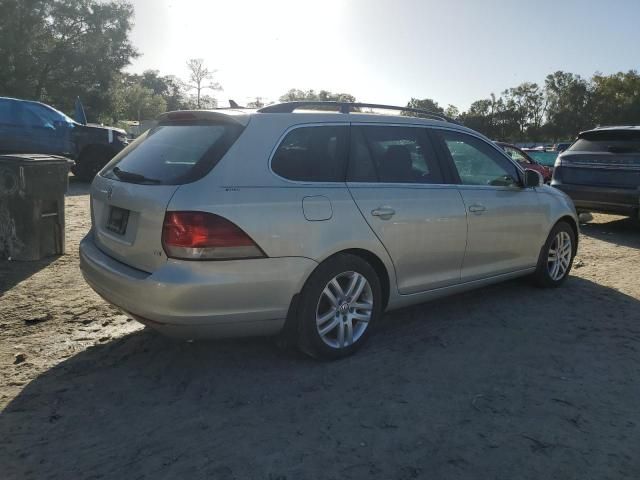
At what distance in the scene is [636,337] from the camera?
412cm

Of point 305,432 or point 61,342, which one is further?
point 61,342

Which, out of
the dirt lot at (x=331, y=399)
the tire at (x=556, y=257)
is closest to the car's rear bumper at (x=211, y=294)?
the dirt lot at (x=331, y=399)

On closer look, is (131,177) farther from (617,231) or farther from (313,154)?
(617,231)

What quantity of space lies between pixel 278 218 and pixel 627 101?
204 feet

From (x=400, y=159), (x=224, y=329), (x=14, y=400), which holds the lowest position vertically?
(x=14, y=400)

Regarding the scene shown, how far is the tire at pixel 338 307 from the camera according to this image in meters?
3.37

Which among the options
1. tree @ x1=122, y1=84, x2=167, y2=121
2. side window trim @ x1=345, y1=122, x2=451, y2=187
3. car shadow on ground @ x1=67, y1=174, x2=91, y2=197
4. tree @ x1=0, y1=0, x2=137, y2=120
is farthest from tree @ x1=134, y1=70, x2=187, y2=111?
side window trim @ x1=345, y1=122, x2=451, y2=187

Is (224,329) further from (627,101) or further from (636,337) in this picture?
(627,101)

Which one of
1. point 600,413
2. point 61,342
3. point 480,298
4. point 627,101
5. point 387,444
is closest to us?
point 387,444

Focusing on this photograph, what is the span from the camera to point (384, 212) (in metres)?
3.68

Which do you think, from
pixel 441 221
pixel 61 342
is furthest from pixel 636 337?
pixel 61 342

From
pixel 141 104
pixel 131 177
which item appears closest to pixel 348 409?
pixel 131 177

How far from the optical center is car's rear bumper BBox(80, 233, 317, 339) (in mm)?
2980

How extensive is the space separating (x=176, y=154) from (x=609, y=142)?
24.8 feet
